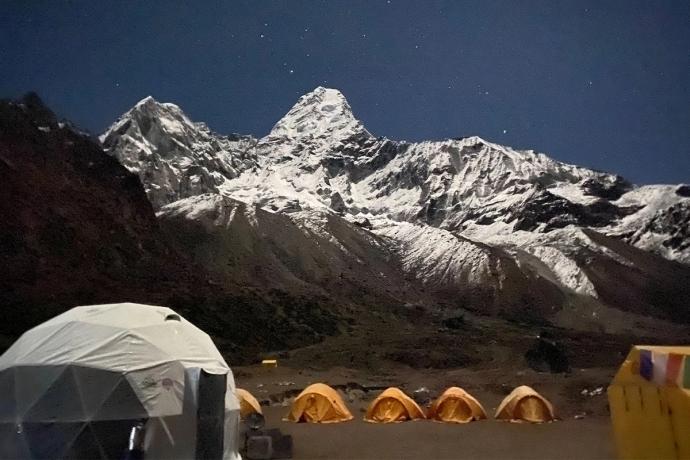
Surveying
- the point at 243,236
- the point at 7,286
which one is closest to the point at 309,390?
Result: the point at 7,286

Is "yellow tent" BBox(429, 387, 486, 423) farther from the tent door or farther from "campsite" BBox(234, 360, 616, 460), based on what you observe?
the tent door

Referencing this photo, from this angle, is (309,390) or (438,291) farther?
(438,291)

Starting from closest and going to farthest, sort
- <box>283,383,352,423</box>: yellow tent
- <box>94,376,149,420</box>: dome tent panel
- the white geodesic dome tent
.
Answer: the white geodesic dome tent, <box>94,376,149,420</box>: dome tent panel, <box>283,383,352,423</box>: yellow tent

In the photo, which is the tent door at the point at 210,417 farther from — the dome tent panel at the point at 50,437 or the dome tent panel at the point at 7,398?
the dome tent panel at the point at 7,398

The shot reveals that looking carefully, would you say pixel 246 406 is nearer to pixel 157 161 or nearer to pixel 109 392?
pixel 109 392

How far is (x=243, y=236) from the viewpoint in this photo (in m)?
104

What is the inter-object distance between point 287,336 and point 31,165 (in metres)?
31.8

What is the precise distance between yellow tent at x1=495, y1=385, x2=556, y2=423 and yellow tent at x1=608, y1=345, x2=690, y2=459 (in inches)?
465

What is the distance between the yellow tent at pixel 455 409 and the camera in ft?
68.0

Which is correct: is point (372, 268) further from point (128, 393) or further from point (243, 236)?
point (128, 393)

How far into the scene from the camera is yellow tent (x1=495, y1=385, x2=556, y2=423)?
803 inches

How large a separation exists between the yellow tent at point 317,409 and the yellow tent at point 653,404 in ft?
42.6

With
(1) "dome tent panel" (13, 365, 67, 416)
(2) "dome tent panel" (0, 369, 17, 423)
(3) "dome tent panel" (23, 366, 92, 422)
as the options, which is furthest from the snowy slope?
(3) "dome tent panel" (23, 366, 92, 422)

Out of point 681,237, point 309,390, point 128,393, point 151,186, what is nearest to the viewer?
point 128,393
